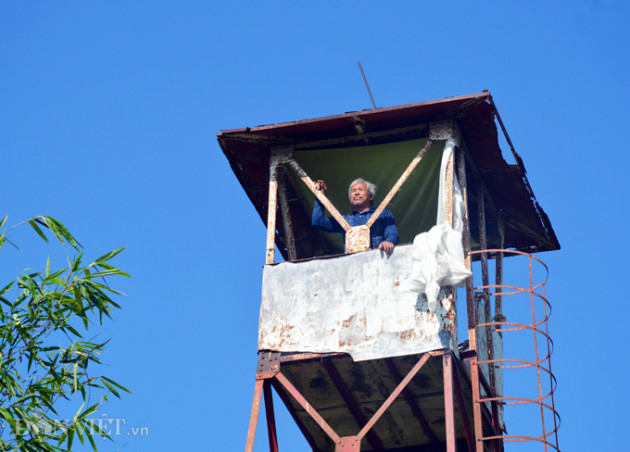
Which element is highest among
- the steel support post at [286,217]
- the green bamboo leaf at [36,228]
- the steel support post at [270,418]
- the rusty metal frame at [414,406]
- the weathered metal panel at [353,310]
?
the steel support post at [286,217]

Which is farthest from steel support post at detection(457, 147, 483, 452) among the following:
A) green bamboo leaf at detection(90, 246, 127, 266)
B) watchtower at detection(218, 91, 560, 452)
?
green bamboo leaf at detection(90, 246, 127, 266)

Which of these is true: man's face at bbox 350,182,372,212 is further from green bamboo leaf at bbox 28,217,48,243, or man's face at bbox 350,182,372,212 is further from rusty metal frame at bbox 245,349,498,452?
green bamboo leaf at bbox 28,217,48,243

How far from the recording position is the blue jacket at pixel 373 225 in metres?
15.2

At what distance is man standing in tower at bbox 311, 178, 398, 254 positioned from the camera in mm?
15312

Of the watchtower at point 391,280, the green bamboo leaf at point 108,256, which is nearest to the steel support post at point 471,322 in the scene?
the watchtower at point 391,280

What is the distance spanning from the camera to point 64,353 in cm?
1477

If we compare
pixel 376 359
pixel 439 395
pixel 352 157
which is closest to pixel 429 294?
pixel 376 359

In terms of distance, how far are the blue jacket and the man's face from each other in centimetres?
9

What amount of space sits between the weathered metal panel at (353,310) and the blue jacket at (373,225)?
47cm

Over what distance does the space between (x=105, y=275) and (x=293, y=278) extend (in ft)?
7.67

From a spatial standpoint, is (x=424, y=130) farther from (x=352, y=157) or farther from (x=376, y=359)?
(x=376, y=359)

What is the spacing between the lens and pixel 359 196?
15.8m

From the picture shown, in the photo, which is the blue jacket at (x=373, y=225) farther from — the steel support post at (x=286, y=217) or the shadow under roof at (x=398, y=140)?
the shadow under roof at (x=398, y=140)

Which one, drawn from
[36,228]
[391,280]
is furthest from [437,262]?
[36,228]
